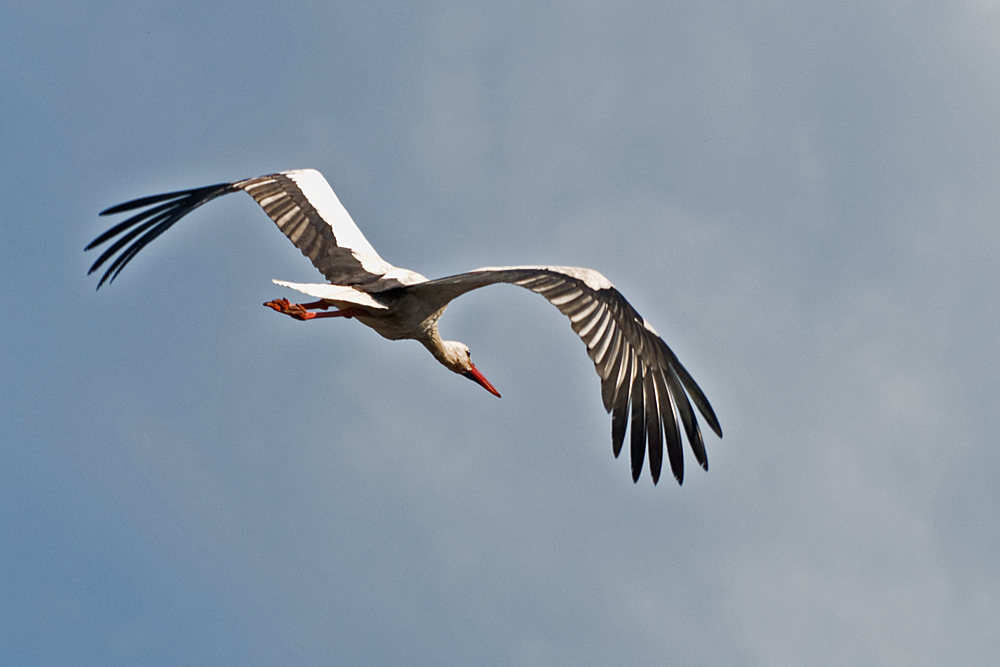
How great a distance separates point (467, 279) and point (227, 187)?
377cm

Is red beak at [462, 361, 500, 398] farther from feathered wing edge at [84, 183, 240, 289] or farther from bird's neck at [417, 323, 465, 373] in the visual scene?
feathered wing edge at [84, 183, 240, 289]

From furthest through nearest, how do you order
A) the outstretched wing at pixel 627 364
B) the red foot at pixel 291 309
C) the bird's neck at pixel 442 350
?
the bird's neck at pixel 442 350
the red foot at pixel 291 309
the outstretched wing at pixel 627 364

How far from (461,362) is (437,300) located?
1.79m

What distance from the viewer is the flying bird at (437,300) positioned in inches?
374

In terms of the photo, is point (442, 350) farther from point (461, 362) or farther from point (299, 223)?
point (299, 223)

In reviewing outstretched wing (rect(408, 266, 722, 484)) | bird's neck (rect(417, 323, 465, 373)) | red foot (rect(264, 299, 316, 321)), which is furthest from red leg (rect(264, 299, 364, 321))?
outstretched wing (rect(408, 266, 722, 484))

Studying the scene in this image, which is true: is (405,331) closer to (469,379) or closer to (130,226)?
(469,379)

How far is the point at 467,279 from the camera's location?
9711 mm

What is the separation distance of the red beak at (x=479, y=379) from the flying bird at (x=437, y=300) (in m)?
0.01

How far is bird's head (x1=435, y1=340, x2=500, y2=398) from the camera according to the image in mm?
12758

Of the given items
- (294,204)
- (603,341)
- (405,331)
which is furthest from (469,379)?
(603,341)

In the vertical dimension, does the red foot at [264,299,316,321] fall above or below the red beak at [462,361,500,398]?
below

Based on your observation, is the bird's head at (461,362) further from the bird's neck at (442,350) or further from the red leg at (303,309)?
the red leg at (303,309)

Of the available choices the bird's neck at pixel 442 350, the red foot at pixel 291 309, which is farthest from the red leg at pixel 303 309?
the bird's neck at pixel 442 350
